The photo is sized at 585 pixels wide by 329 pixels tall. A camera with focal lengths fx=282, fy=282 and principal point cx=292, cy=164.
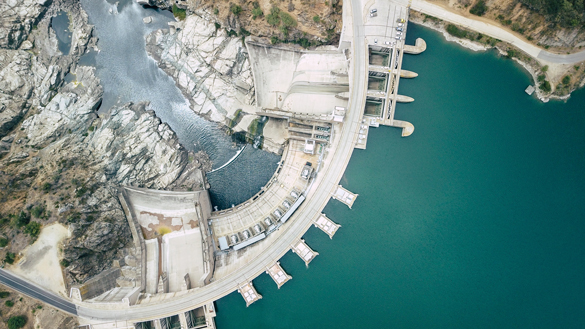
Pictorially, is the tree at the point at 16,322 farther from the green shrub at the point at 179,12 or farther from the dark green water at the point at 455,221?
the green shrub at the point at 179,12

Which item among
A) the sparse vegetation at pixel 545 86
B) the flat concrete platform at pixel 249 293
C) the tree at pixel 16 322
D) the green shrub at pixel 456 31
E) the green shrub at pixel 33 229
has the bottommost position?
the tree at pixel 16 322

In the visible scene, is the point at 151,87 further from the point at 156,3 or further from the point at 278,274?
the point at 278,274

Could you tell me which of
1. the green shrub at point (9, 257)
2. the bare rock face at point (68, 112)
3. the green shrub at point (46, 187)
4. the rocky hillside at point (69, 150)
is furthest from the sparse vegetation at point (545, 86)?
the green shrub at point (9, 257)

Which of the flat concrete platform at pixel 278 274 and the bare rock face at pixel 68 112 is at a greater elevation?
the bare rock face at pixel 68 112

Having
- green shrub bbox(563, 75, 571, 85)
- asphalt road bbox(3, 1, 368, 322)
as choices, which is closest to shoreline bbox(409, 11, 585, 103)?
green shrub bbox(563, 75, 571, 85)

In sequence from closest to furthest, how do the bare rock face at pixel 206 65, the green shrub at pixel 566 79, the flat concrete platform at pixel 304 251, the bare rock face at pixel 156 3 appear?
the green shrub at pixel 566 79 → the flat concrete platform at pixel 304 251 → the bare rock face at pixel 206 65 → the bare rock face at pixel 156 3

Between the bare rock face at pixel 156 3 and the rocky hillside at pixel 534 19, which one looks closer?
the rocky hillside at pixel 534 19

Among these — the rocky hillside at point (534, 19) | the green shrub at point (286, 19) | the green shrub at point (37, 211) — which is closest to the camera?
the green shrub at point (37, 211)

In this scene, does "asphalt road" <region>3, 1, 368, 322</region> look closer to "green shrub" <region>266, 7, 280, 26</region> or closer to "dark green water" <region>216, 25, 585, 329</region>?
"dark green water" <region>216, 25, 585, 329</region>
